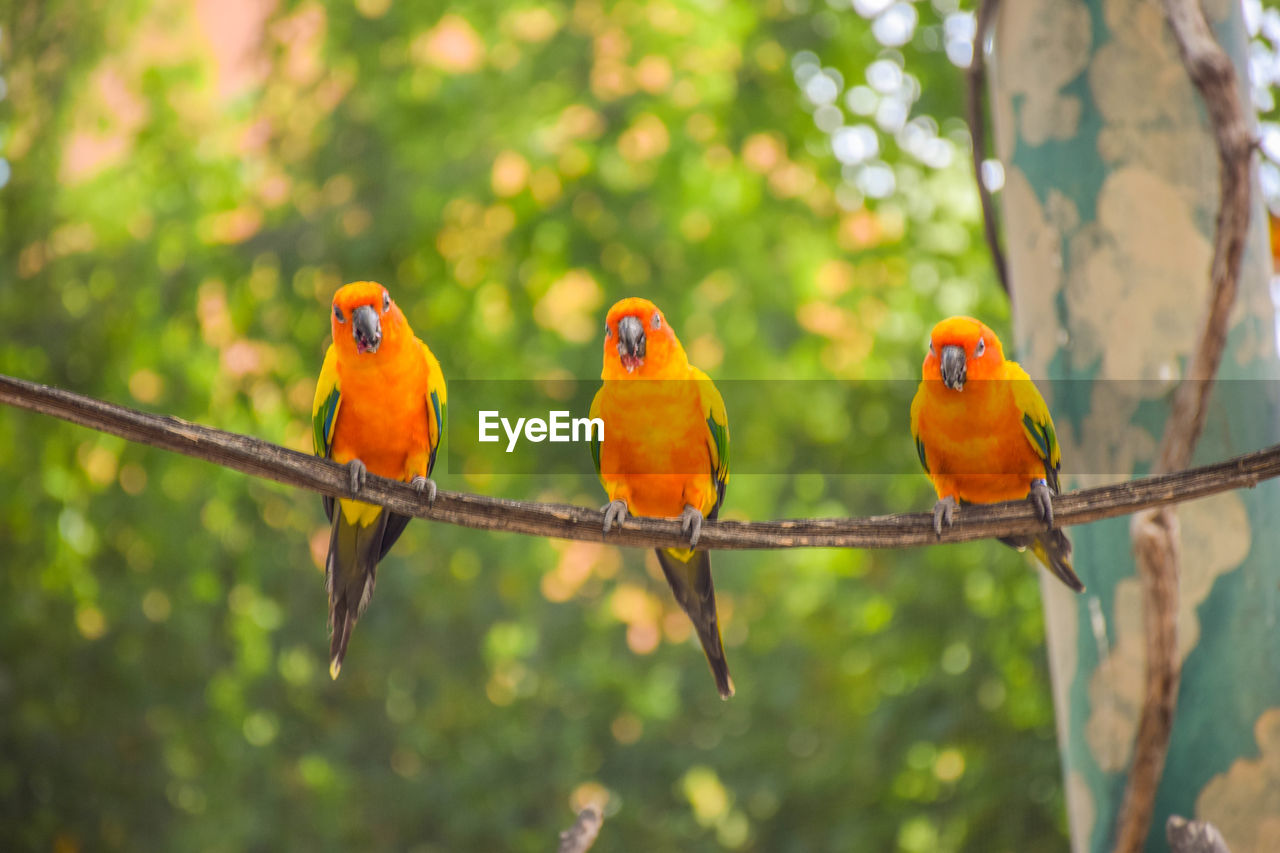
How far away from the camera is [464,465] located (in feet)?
14.5

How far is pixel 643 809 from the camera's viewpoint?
441 centimetres

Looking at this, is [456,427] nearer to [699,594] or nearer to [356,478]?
[699,594]

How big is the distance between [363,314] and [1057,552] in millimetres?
1494

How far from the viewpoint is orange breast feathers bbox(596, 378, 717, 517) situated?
87.3 inches

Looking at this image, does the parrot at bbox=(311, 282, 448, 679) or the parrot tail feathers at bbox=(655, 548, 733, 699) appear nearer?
the parrot at bbox=(311, 282, 448, 679)

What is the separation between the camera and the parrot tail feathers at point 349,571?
Answer: 76.8 inches

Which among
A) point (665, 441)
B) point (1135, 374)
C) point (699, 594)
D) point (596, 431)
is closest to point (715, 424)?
point (665, 441)

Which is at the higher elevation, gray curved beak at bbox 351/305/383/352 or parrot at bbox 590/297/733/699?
gray curved beak at bbox 351/305/383/352

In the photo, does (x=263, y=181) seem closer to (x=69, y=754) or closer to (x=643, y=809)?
(x=69, y=754)

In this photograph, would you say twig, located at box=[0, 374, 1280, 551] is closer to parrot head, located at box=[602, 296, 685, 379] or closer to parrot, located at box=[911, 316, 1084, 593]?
parrot, located at box=[911, 316, 1084, 593]

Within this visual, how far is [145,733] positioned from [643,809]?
232 cm

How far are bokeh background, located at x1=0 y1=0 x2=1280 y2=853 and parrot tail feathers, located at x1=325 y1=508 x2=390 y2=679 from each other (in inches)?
82.3

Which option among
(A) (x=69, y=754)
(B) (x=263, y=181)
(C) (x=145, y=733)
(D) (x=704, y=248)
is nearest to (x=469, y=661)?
(C) (x=145, y=733)

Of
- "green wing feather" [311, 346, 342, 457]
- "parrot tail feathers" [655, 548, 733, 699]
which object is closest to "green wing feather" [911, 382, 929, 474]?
"parrot tail feathers" [655, 548, 733, 699]
